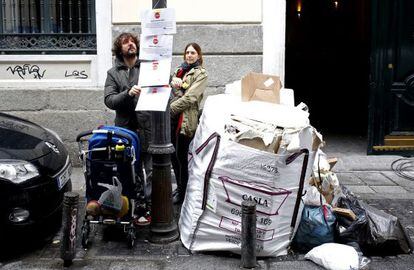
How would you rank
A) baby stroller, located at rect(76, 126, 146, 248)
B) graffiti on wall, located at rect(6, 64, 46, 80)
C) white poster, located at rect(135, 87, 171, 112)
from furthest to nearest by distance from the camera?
graffiti on wall, located at rect(6, 64, 46, 80)
baby stroller, located at rect(76, 126, 146, 248)
white poster, located at rect(135, 87, 171, 112)

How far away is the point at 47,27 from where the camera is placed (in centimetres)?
816

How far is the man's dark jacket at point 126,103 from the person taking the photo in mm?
5602

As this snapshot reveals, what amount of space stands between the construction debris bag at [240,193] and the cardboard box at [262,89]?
15.5 inches

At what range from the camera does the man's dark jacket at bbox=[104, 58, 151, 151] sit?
18.4 feet

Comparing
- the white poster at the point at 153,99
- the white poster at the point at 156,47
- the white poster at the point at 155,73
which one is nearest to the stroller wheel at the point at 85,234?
the white poster at the point at 153,99

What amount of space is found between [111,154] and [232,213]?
1.20 metres

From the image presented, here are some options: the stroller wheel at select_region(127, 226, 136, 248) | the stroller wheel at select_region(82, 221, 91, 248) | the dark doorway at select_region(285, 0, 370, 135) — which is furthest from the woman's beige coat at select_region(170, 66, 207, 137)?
the dark doorway at select_region(285, 0, 370, 135)

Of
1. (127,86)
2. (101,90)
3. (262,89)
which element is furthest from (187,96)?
(101,90)

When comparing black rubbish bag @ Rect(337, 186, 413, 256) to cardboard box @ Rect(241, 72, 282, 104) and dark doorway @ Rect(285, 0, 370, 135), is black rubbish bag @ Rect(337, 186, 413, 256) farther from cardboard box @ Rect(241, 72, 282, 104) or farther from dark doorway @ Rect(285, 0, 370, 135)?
dark doorway @ Rect(285, 0, 370, 135)

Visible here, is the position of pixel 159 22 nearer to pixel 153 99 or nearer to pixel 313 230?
pixel 153 99

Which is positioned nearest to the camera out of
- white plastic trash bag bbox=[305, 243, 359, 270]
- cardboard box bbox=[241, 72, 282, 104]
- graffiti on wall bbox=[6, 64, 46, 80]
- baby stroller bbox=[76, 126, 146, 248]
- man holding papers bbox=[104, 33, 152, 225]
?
white plastic trash bag bbox=[305, 243, 359, 270]

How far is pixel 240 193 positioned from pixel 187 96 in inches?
59.0

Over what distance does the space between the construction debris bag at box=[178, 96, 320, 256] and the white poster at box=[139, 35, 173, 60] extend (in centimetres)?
79

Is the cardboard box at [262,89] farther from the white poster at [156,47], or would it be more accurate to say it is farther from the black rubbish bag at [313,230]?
the black rubbish bag at [313,230]
